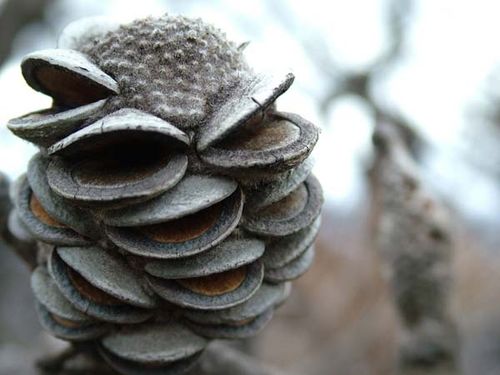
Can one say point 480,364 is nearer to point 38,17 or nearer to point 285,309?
point 285,309

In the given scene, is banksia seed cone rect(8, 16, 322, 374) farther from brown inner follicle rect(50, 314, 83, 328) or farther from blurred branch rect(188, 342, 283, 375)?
blurred branch rect(188, 342, 283, 375)

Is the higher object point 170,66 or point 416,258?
point 170,66

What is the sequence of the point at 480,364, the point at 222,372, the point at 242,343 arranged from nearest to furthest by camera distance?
the point at 222,372 → the point at 242,343 → the point at 480,364

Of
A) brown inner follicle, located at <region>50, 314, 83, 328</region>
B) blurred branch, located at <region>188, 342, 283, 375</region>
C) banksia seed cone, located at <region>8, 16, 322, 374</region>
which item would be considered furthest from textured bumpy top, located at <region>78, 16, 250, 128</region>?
blurred branch, located at <region>188, 342, 283, 375</region>

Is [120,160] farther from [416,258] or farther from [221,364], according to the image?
[416,258]

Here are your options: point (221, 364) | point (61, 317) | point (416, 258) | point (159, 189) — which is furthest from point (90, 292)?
point (416, 258)

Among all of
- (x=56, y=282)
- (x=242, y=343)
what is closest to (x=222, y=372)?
(x=56, y=282)

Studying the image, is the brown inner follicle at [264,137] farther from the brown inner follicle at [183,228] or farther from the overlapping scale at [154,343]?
the overlapping scale at [154,343]
